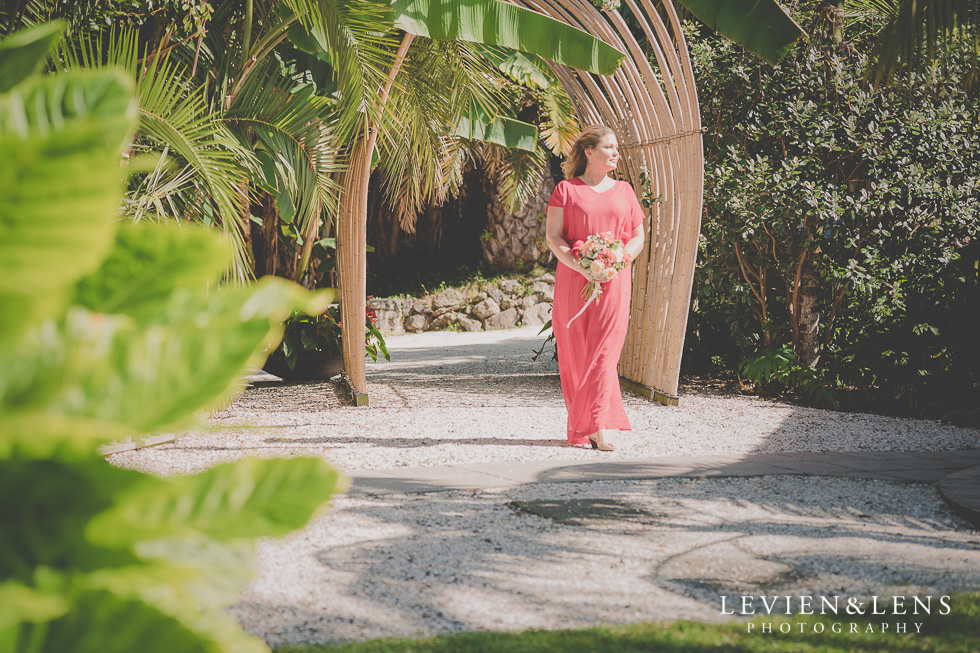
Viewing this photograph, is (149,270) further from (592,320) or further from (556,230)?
(556,230)

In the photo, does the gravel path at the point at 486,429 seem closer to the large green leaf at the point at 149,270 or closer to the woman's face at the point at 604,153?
the woman's face at the point at 604,153

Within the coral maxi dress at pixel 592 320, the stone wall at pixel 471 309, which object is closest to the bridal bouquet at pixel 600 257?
the coral maxi dress at pixel 592 320

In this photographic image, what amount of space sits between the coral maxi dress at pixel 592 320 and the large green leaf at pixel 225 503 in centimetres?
501

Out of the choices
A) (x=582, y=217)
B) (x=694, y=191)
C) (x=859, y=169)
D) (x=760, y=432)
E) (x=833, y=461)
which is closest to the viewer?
(x=833, y=461)

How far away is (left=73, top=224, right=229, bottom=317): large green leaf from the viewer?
0.47 m

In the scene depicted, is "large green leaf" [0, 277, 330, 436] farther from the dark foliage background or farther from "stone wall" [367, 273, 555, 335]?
"stone wall" [367, 273, 555, 335]

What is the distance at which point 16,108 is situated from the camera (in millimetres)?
382

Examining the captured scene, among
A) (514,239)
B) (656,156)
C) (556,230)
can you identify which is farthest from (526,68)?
(514,239)

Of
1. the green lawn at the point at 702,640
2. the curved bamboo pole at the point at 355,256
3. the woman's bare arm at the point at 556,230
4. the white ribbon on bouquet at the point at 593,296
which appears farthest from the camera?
the curved bamboo pole at the point at 355,256

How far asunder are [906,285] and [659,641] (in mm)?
6060

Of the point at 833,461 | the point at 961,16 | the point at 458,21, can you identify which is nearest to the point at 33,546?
the point at 961,16

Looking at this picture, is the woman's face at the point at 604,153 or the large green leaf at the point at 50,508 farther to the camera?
the woman's face at the point at 604,153

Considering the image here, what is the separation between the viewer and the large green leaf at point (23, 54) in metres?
0.45

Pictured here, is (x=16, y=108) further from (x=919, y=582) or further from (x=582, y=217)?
(x=582, y=217)
